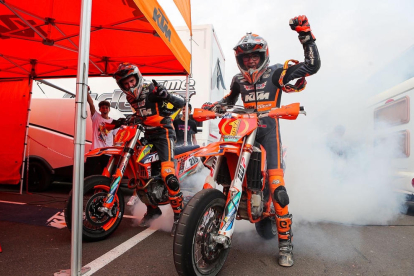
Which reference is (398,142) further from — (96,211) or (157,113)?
(96,211)

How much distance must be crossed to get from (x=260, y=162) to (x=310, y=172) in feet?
9.04

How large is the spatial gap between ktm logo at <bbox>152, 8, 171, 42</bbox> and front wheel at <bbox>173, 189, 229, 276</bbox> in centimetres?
277

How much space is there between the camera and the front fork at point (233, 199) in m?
2.19

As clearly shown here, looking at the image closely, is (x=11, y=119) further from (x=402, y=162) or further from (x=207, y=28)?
(x=402, y=162)

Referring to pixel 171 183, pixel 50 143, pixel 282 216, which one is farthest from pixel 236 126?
pixel 50 143

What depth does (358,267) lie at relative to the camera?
268 centimetres

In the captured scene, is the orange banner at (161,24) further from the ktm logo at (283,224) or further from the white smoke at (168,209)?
the ktm logo at (283,224)

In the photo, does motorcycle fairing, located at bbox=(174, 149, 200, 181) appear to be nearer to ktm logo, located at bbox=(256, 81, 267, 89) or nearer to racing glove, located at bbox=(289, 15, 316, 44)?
ktm logo, located at bbox=(256, 81, 267, 89)

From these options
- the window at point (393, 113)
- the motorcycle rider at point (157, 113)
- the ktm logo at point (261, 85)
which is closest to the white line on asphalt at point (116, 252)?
the motorcycle rider at point (157, 113)

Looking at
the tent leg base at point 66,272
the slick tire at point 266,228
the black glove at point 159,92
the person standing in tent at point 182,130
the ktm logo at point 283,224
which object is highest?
the black glove at point 159,92

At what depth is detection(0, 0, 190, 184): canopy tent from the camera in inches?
165

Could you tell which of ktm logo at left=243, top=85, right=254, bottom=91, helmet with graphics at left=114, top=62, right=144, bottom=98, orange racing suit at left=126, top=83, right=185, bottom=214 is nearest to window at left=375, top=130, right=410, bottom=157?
ktm logo at left=243, top=85, right=254, bottom=91

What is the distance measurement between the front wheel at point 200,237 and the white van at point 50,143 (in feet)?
17.3

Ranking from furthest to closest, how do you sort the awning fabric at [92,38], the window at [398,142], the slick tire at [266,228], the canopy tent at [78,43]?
the window at [398,142], the awning fabric at [92,38], the slick tire at [266,228], the canopy tent at [78,43]
